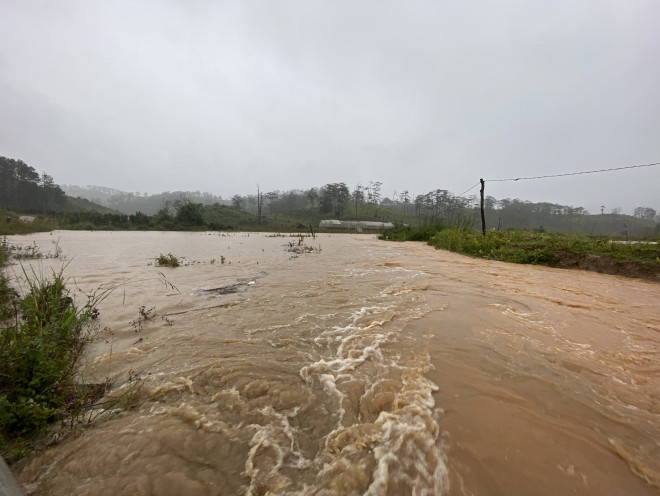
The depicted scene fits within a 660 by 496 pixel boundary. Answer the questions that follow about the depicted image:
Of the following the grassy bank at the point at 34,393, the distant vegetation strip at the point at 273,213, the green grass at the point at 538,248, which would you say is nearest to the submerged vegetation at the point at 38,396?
the grassy bank at the point at 34,393

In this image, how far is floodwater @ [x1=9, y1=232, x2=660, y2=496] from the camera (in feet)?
5.08

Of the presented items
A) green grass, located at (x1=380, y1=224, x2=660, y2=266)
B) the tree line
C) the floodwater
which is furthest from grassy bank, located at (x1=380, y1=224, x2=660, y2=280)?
the tree line

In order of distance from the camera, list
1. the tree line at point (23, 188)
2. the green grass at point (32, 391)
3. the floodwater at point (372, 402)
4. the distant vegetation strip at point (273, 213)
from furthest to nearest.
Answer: the tree line at point (23, 188), the distant vegetation strip at point (273, 213), the green grass at point (32, 391), the floodwater at point (372, 402)

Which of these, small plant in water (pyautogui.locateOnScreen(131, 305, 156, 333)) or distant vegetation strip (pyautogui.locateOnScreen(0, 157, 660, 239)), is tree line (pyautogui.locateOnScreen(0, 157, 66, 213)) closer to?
distant vegetation strip (pyautogui.locateOnScreen(0, 157, 660, 239))

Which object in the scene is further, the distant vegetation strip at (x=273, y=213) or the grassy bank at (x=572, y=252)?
the distant vegetation strip at (x=273, y=213)

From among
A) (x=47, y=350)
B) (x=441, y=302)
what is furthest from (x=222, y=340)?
(x=441, y=302)

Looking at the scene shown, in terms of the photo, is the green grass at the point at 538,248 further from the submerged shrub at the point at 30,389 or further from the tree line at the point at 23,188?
the tree line at the point at 23,188

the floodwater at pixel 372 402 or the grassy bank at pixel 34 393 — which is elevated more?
the grassy bank at pixel 34 393

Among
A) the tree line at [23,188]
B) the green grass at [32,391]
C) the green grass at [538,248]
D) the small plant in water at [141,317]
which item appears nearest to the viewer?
the green grass at [32,391]

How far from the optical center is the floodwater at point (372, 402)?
5.08 feet

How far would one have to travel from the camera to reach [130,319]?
13.3ft

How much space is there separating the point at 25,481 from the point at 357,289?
4.90m

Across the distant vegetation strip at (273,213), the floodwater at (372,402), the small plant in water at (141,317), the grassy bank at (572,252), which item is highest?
the distant vegetation strip at (273,213)

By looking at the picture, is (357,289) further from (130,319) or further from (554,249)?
(554,249)
